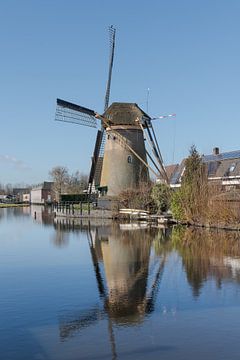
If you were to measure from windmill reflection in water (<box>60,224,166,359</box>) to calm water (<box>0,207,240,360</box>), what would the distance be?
20 millimetres

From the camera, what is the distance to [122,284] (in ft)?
39.9

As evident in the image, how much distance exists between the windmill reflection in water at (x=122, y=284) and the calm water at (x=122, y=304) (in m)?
0.02

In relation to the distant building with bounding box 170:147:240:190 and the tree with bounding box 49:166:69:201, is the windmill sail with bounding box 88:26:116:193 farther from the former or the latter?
the tree with bounding box 49:166:69:201

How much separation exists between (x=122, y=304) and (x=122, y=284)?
218 cm

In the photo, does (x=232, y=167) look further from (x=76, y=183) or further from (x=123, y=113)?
(x=76, y=183)

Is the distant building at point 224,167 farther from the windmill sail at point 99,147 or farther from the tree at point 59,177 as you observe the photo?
the tree at point 59,177

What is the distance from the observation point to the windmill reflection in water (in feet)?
28.8

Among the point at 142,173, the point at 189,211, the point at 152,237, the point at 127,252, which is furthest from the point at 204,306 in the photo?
the point at 142,173

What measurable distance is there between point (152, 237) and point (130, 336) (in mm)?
15929

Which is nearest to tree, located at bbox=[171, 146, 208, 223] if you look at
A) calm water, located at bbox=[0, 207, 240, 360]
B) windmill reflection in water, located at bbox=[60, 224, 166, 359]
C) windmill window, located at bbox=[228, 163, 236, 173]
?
windmill reflection in water, located at bbox=[60, 224, 166, 359]

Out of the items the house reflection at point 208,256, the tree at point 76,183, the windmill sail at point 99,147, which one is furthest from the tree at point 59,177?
the house reflection at point 208,256

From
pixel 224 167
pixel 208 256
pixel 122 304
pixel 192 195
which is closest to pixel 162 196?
pixel 192 195

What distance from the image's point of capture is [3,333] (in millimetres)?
8133

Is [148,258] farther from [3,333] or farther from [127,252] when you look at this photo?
[3,333]
